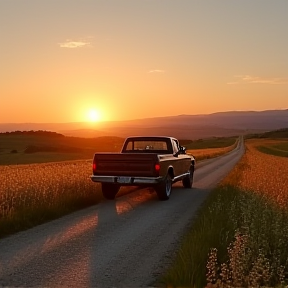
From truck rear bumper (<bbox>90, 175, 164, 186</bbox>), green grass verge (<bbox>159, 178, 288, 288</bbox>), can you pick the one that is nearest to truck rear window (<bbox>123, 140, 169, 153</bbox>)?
truck rear bumper (<bbox>90, 175, 164, 186</bbox>)

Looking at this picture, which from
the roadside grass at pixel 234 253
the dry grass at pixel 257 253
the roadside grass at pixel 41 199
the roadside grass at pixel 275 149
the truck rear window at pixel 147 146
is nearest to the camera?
the dry grass at pixel 257 253

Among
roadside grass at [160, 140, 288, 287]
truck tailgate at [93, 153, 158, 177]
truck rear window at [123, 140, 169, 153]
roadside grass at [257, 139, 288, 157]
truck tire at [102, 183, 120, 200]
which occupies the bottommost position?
roadside grass at [257, 139, 288, 157]

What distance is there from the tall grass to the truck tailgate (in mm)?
926

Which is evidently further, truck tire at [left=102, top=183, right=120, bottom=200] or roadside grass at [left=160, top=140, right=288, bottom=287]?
truck tire at [left=102, top=183, right=120, bottom=200]

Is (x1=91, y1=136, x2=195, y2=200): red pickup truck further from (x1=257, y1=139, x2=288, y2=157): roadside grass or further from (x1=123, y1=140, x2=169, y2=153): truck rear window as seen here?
(x1=257, y1=139, x2=288, y2=157): roadside grass

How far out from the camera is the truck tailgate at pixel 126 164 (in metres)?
14.7

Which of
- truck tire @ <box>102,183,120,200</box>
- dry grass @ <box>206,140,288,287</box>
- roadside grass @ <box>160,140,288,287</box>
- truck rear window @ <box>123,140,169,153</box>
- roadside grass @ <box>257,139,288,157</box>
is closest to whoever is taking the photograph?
dry grass @ <box>206,140,288,287</box>

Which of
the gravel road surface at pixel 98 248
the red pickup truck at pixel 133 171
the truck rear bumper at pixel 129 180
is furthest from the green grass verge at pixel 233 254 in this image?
the red pickup truck at pixel 133 171

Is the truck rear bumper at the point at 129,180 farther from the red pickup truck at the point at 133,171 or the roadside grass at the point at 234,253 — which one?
the roadside grass at the point at 234,253

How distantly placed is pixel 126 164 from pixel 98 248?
6.50m

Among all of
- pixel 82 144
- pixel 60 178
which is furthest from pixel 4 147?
pixel 60 178

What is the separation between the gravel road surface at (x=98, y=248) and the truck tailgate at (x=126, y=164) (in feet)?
5.05

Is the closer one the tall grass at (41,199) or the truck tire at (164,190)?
the tall grass at (41,199)

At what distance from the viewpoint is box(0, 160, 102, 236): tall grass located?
10672 millimetres
